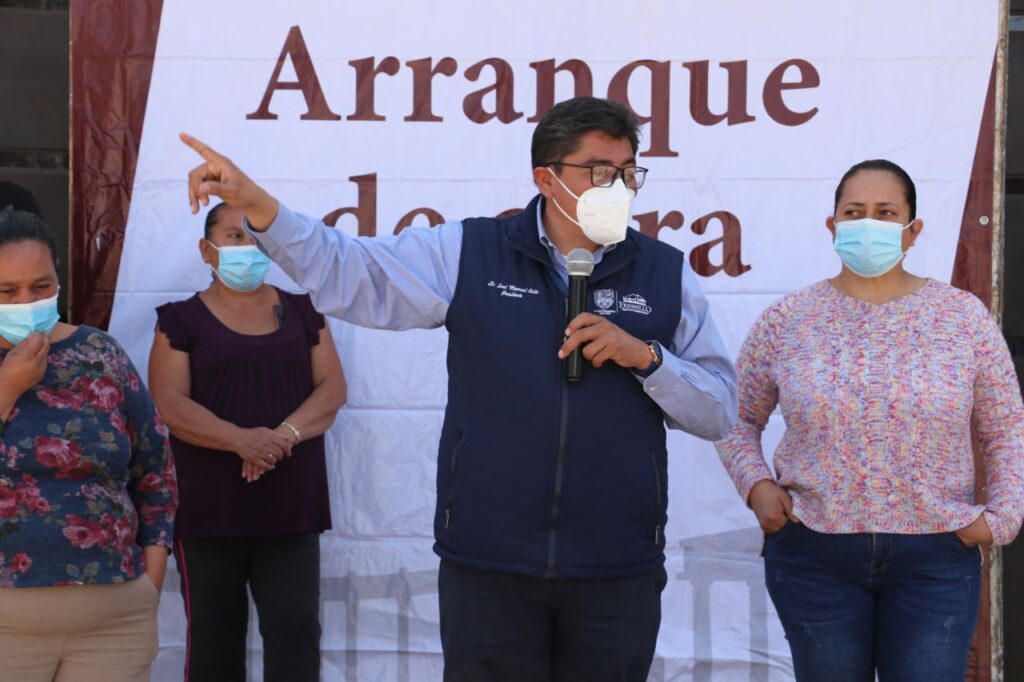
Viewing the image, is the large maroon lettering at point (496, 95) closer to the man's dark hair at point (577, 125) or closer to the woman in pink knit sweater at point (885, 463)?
the woman in pink knit sweater at point (885, 463)

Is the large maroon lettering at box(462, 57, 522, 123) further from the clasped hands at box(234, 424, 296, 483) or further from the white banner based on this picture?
the clasped hands at box(234, 424, 296, 483)

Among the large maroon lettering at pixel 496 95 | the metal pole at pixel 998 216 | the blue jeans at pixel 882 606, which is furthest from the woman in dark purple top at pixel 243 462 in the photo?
the metal pole at pixel 998 216

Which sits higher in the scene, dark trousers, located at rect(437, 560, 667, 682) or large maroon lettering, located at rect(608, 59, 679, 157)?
large maroon lettering, located at rect(608, 59, 679, 157)

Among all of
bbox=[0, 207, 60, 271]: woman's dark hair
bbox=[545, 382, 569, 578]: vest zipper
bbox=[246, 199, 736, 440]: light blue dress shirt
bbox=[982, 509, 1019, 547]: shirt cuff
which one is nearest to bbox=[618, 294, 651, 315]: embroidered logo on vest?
bbox=[246, 199, 736, 440]: light blue dress shirt

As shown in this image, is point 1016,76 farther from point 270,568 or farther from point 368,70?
point 270,568

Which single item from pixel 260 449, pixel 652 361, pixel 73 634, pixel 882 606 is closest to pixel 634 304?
pixel 652 361

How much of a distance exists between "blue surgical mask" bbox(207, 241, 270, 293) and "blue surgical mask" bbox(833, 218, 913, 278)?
5.84ft

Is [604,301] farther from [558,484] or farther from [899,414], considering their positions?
[899,414]

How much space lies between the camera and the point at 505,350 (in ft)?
8.32

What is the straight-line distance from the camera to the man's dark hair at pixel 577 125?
260cm

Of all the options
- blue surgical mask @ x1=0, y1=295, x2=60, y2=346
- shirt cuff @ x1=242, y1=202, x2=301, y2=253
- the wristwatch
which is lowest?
the wristwatch

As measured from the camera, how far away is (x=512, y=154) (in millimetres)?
4184

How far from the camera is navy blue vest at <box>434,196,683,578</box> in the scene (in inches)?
98.8

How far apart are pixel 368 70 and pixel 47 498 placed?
195 cm
